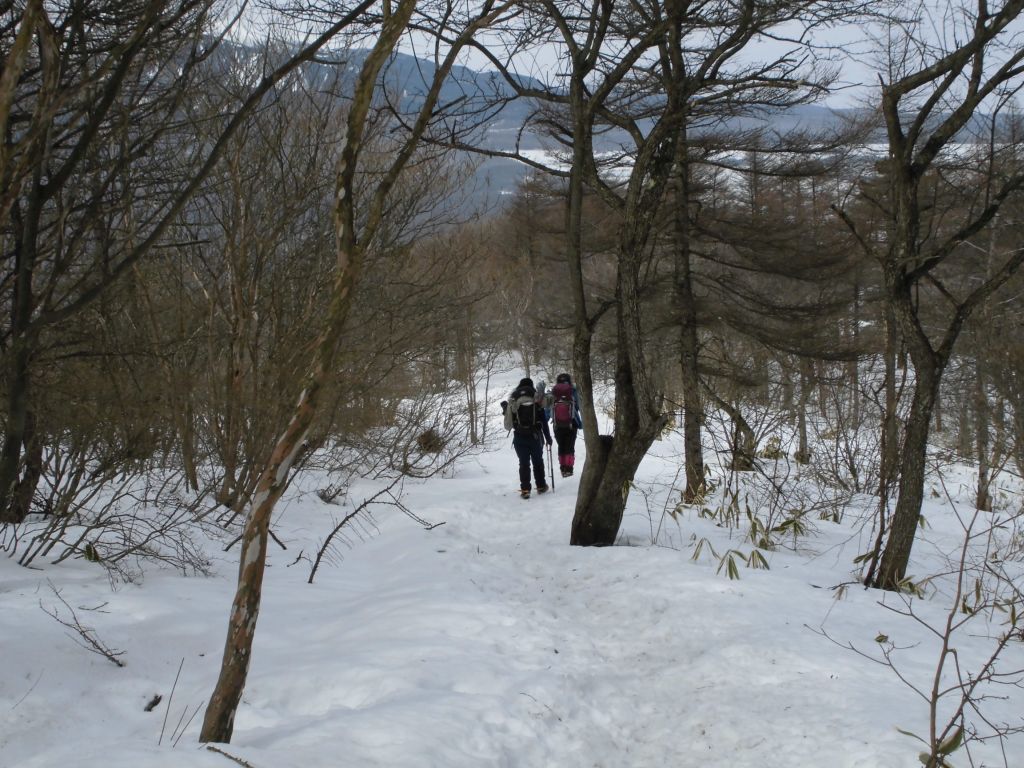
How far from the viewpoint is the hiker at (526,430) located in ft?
33.2

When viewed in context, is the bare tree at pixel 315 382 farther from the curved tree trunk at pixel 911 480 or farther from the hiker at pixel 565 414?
the hiker at pixel 565 414

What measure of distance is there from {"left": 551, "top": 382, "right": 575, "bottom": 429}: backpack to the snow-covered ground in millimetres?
5039

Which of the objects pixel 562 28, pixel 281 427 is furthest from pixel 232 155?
pixel 562 28

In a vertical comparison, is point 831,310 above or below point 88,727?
above

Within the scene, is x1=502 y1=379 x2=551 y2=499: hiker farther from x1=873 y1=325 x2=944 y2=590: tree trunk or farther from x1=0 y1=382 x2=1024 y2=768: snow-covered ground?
x1=873 y1=325 x2=944 y2=590: tree trunk

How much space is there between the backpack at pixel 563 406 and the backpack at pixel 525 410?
802mm

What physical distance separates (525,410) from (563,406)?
121 cm

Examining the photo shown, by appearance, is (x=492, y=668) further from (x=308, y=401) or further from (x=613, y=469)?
(x=613, y=469)

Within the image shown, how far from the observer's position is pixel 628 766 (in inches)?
132

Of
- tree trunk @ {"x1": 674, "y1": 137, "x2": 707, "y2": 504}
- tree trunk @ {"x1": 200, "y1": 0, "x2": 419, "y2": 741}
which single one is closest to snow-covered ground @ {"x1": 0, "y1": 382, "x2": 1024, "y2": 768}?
tree trunk @ {"x1": 200, "y1": 0, "x2": 419, "y2": 741}

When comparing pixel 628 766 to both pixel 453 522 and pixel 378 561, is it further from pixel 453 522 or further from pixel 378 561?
pixel 453 522

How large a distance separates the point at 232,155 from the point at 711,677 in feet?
20.6

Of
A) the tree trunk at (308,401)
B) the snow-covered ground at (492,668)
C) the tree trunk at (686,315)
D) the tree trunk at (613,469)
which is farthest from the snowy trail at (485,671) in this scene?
the tree trunk at (686,315)

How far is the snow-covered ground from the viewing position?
3064mm
